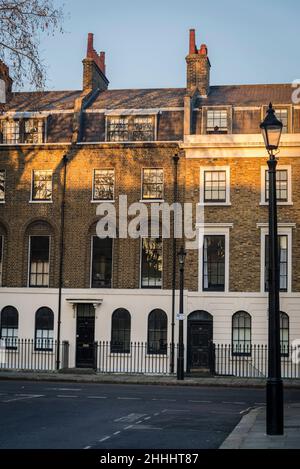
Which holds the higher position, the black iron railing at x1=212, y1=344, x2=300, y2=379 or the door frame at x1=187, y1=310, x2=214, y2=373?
the door frame at x1=187, y1=310, x2=214, y2=373

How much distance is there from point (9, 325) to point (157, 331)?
23.2 feet

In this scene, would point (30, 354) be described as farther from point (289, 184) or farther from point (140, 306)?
point (289, 184)

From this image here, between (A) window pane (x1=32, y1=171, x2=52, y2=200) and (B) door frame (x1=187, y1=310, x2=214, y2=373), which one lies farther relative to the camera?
(A) window pane (x1=32, y1=171, x2=52, y2=200)

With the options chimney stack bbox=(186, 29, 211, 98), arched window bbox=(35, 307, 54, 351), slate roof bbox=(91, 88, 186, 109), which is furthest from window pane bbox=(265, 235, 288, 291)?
arched window bbox=(35, 307, 54, 351)

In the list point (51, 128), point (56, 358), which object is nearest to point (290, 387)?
point (56, 358)

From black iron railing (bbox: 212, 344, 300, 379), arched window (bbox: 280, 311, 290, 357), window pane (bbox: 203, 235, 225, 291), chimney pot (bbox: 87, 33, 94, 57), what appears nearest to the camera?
black iron railing (bbox: 212, 344, 300, 379)

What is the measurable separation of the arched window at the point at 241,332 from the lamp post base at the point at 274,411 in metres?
19.9

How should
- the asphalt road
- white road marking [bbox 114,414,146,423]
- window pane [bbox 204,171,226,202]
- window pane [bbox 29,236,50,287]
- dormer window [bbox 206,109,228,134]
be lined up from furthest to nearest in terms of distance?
window pane [bbox 29,236,50,287] → dormer window [bbox 206,109,228,134] → window pane [bbox 204,171,226,202] → white road marking [bbox 114,414,146,423] → the asphalt road

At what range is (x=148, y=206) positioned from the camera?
1334 inches

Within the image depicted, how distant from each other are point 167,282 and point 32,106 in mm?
11690

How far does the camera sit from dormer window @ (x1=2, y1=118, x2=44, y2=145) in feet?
118

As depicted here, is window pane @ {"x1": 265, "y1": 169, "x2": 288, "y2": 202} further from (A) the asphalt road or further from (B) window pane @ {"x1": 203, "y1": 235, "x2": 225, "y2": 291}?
(A) the asphalt road

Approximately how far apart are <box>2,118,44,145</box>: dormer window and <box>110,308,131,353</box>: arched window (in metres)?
9.41
